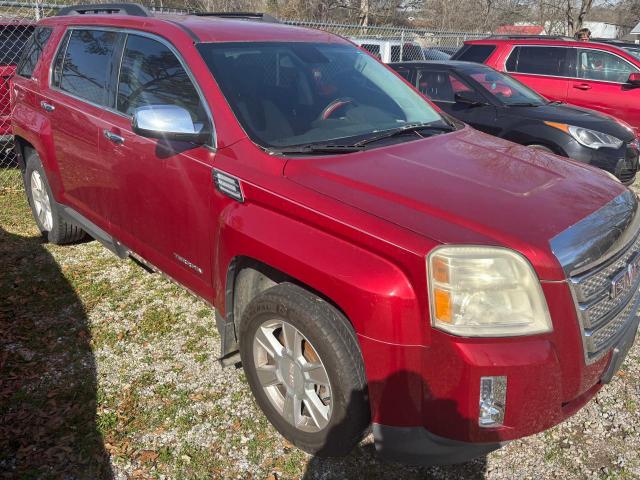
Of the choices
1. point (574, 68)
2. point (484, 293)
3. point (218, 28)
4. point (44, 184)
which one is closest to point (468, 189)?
point (484, 293)

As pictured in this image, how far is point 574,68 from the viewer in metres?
8.77

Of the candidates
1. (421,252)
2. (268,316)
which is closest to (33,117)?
(268,316)

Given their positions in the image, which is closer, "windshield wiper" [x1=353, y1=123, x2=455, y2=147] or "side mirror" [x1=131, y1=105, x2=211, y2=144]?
"side mirror" [x1=131, y1=105, x2=211, y2=144]

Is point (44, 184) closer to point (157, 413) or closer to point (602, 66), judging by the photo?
point (157, 413)

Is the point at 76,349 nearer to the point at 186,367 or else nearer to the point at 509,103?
the point at 186,367

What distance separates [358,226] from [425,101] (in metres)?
1.84

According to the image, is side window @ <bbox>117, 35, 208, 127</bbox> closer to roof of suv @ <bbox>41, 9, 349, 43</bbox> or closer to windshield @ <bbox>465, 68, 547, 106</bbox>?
roof of suv @ <bbox>41, 9, 349, 43</bbox>

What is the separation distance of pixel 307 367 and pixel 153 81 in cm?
193

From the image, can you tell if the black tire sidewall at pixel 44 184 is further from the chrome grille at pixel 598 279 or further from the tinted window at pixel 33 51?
the chrome grille at pixel 598 279

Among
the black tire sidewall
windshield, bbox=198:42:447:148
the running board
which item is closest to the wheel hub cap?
windshield, bbox=198:42:447:148

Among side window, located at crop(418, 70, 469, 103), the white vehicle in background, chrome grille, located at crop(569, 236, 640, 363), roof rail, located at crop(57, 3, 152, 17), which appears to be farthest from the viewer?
the white vehicle in background

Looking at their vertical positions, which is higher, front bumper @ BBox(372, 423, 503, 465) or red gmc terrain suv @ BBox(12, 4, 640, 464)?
red gmc terrain suv @ BBox(12, 4, 640, 464)

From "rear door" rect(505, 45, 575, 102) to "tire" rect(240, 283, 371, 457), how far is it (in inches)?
314

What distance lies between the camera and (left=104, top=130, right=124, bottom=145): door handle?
10.9 feet
